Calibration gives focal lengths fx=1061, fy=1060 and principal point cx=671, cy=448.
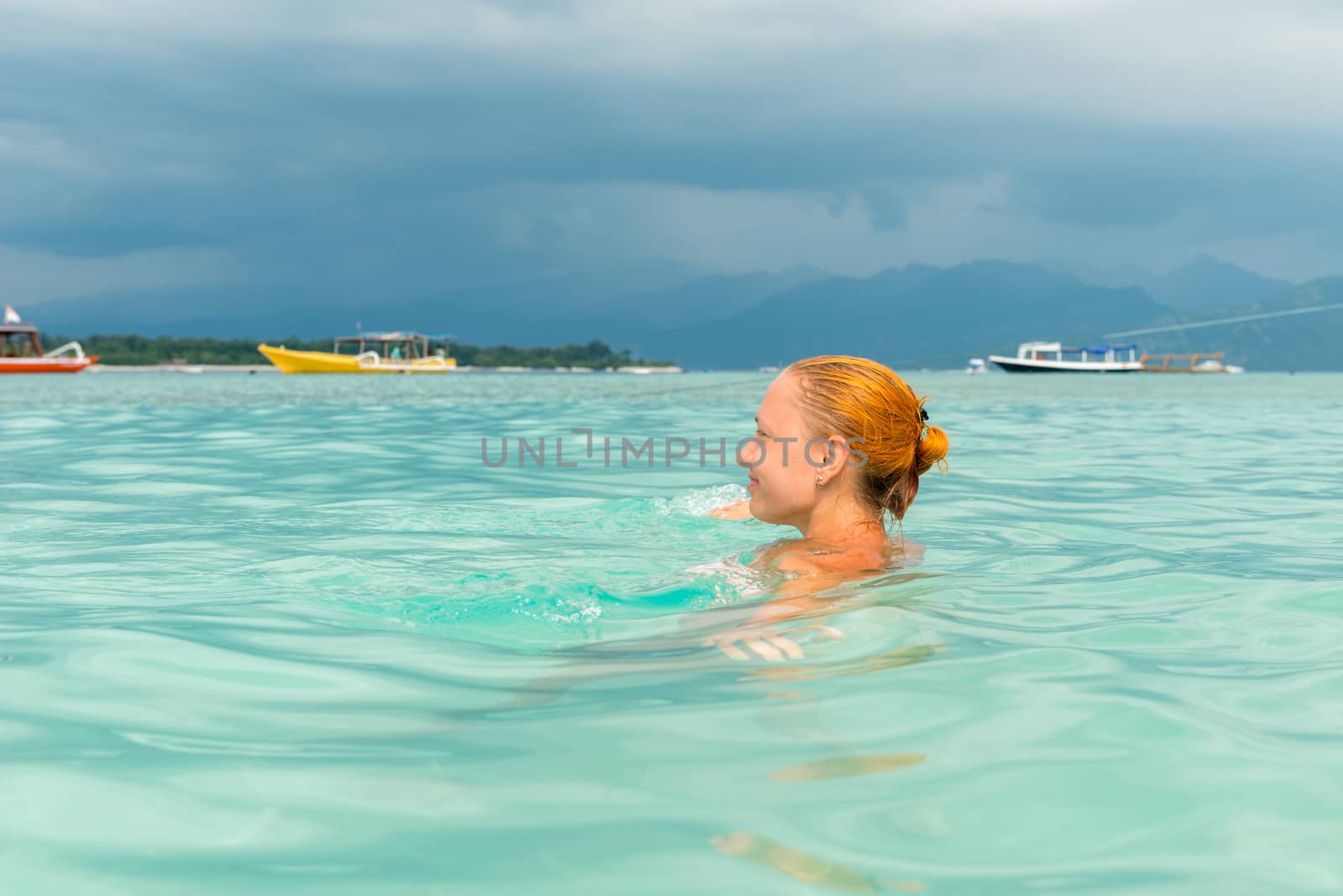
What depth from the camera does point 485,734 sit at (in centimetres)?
247

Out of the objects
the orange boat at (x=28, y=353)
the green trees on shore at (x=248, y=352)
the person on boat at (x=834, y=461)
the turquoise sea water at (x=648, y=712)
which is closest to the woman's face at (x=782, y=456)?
the person on boat at (x=834, y=461)

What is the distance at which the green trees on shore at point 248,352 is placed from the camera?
126m

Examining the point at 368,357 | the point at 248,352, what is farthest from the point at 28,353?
the point at 248,352

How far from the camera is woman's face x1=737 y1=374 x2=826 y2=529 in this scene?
4.05 m

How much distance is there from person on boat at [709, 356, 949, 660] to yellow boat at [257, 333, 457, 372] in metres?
70.2

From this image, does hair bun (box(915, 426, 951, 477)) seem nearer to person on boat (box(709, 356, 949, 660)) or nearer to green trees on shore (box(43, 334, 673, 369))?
person on boat (box(709, 356, 949, 660))

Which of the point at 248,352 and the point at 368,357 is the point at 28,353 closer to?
the point at 368,357

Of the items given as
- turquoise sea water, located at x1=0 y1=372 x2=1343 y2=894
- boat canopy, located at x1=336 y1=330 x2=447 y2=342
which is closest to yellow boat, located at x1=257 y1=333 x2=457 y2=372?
boat canopy, located at x1=336 y1=330 x2=447 y2=342

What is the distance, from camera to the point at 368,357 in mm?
84562

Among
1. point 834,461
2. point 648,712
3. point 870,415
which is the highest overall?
point 870,415

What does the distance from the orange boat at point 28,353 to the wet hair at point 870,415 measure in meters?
65.4

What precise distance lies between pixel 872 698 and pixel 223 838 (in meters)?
1.52

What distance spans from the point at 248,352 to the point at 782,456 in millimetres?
140889

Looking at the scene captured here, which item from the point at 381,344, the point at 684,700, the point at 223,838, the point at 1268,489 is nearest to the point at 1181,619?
the point at 684,700
